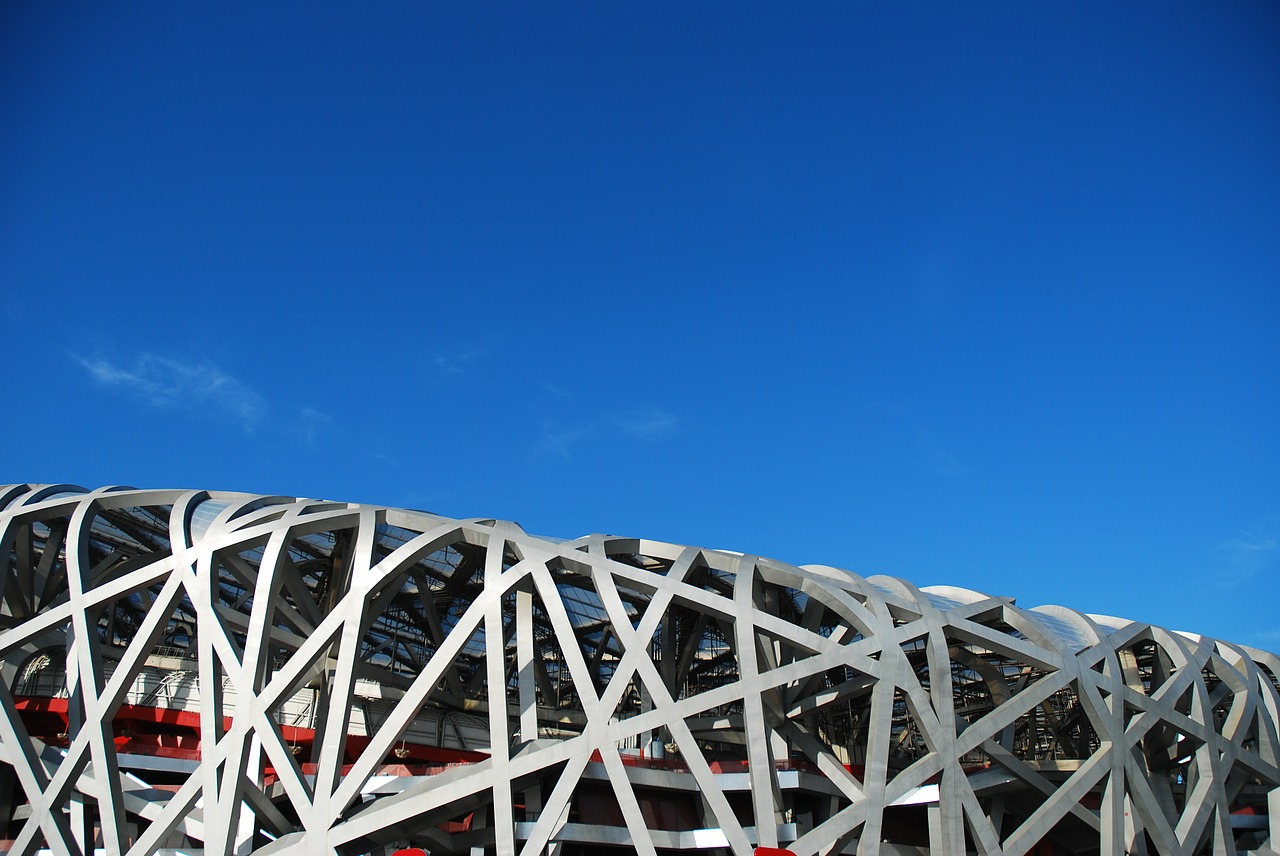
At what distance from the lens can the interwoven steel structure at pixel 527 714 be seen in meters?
26.3

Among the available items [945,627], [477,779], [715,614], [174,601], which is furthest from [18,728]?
[945,627]

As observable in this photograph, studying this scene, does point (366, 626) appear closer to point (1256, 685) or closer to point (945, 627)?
point (945, 627)

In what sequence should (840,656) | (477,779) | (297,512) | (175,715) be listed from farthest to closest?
(175,715) < (297,512) < (840,656) < (477,779)

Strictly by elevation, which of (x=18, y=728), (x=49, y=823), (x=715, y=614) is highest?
(x=715, y=614)

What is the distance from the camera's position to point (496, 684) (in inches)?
1060


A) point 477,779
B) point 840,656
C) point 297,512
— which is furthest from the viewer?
point 297,512

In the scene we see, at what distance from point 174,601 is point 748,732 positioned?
17.7m

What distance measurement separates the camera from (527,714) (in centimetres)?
2850

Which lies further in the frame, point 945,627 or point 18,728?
point 945,627

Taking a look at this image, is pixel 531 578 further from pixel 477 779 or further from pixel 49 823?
pixel 49 823

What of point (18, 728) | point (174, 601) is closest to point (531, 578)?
point (174, 601)

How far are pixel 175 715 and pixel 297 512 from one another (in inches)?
502

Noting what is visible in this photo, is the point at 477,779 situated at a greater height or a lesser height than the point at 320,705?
lesser

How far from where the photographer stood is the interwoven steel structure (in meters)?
26.3
